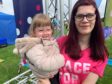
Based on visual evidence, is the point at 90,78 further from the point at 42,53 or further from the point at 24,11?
the point at 24,11

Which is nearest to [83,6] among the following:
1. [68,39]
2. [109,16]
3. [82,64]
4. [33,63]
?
[68,39]

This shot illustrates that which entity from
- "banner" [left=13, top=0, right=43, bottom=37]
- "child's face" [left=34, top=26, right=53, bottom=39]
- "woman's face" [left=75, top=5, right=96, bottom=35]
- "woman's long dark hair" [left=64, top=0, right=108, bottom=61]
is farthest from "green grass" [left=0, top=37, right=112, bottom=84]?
"woman's face" [left=75, top=5, right=96, bottom=35]

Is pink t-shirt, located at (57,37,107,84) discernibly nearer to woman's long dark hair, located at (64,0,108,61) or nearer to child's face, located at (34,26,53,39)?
woman's long dark hair, located at (64,0,108,61)

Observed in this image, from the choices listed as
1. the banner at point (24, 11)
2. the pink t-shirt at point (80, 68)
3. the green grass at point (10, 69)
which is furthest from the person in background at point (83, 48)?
the green grass at point (10, 69)

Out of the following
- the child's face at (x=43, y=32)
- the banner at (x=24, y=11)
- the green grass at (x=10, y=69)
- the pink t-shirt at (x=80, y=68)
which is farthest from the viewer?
the green grass at (x=10, y=69)

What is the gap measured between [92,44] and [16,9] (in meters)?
2.39

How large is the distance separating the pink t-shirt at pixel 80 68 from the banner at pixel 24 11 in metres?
2.15

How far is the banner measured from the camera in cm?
435

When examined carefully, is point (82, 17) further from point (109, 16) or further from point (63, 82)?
point (109, 16)

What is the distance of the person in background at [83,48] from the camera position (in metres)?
2.22

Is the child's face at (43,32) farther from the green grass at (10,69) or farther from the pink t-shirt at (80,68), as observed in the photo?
the green grass at (10,69)

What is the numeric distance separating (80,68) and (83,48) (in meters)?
0.19

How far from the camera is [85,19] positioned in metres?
2.17

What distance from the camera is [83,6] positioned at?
2.22 meters
